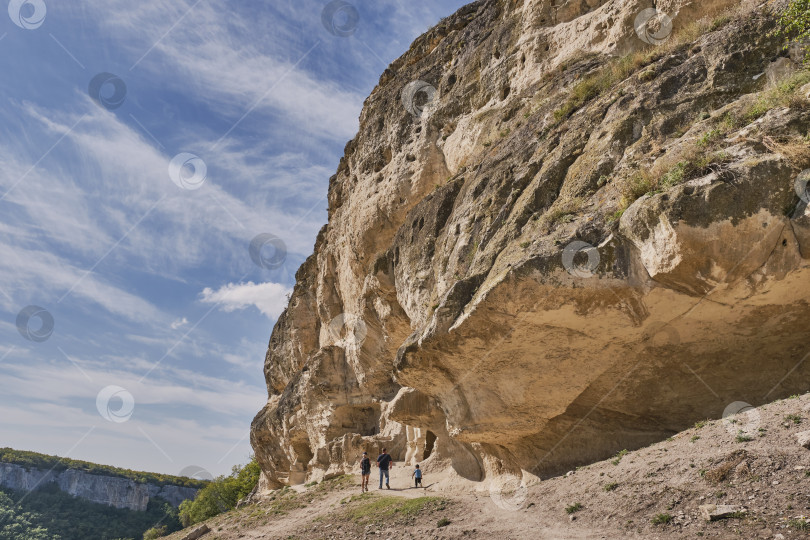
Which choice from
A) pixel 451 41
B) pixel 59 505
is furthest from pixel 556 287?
pixel 59 505

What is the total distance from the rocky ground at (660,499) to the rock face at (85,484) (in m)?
104

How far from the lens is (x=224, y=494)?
4578 centimetres

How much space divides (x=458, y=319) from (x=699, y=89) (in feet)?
21.0

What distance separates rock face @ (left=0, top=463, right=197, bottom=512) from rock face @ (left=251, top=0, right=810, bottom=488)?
10199 cm

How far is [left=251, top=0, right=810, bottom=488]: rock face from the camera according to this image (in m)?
8.04

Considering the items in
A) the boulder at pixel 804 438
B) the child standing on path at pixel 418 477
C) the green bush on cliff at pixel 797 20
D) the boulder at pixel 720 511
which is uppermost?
the green bush on cliff at pixel 797 20

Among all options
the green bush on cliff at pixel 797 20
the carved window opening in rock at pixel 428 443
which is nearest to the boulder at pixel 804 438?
the green bush on cliff at pixel 797 20

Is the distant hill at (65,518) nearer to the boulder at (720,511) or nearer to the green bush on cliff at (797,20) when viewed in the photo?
the boulder at (720,511)

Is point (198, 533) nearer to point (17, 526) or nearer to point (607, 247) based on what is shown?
point (607, 247)

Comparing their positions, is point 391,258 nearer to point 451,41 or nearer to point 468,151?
point 468,151

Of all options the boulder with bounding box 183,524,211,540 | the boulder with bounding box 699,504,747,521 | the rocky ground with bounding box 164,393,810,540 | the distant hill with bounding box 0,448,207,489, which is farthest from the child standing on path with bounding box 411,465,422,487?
the distant hill with bounding box 0,448,207,489

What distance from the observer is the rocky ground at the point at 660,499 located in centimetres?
588

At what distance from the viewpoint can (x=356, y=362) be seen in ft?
74.4

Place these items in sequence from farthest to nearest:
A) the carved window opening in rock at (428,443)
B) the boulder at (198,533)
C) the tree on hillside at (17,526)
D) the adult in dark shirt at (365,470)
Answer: the tree on hillside at (17,526) → the boulder at (198,533) → the carved window opening in rock at (428,443) → the adult in dark shirt at (365,470)
